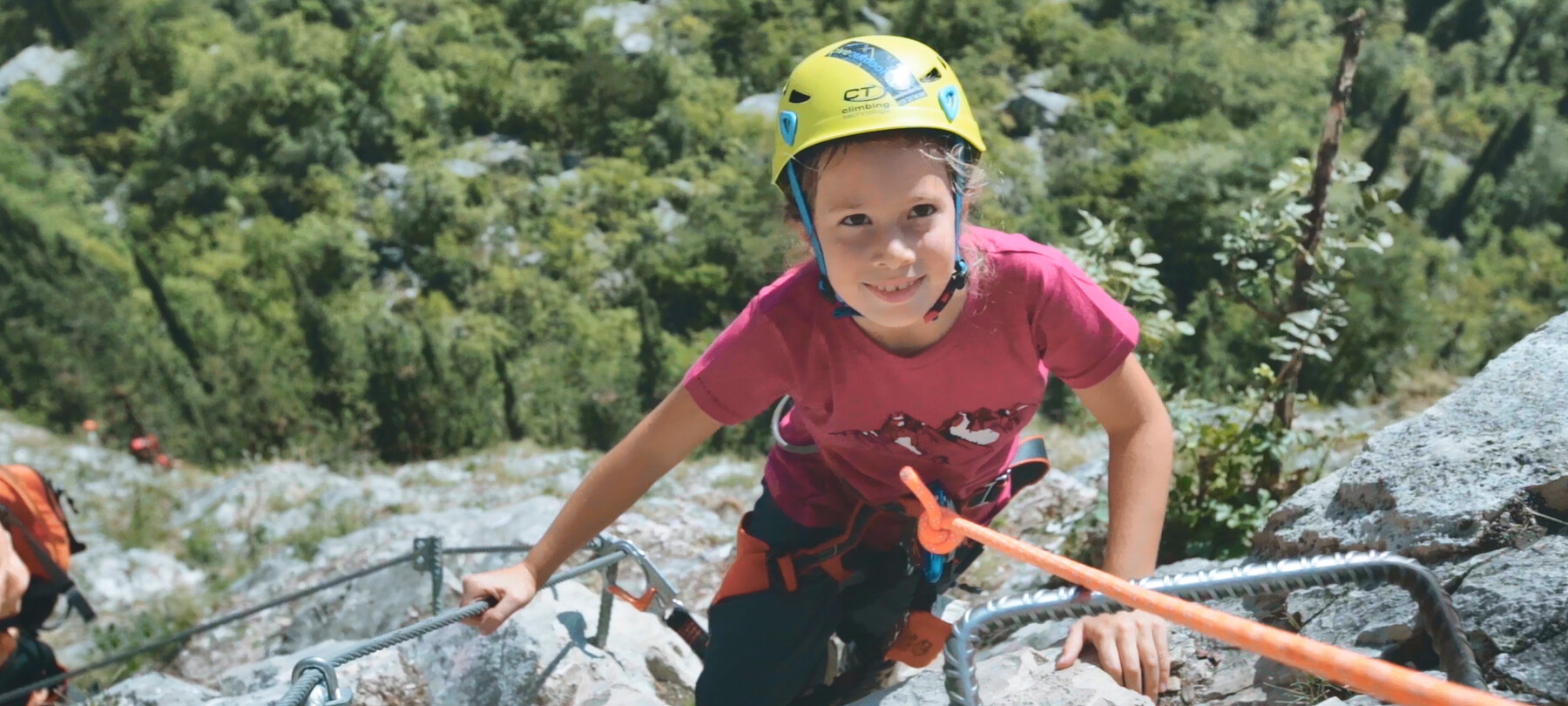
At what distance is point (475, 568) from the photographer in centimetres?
597

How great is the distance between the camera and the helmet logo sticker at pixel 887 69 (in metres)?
2.20

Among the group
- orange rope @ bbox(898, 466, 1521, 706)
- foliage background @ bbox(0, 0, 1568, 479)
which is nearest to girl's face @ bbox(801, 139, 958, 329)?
orange rope @ bbox(898, 466, 1521, 706)

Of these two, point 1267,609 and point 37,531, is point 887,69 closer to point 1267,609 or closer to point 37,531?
point 1267,609

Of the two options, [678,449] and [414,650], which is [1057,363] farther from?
[414,650]

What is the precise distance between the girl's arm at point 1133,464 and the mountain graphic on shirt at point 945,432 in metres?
0.24

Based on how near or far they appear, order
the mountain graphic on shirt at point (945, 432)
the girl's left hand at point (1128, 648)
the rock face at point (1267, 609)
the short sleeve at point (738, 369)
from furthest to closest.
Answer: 1. the mountain graphic on shirt at point (945, 432)
2. the short sleeve at point (738, 369)
3. the girl's left hand at point (1128, 648)
4. the rock face at point (1267, 609)

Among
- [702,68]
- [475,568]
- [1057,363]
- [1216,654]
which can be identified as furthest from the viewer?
[702,68]

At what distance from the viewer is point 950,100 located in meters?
2.25

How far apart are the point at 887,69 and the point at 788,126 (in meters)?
0.22

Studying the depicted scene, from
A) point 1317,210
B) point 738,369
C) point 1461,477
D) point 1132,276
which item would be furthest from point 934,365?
point 1317,210

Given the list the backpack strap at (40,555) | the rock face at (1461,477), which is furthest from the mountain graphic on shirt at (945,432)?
the backpack strap at (40,555)

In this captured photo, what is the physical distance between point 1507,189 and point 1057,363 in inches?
2312

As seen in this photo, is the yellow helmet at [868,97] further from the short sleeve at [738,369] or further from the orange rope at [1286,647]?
the orange rope at [1286,647]

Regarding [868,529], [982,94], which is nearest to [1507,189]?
[982,94]
